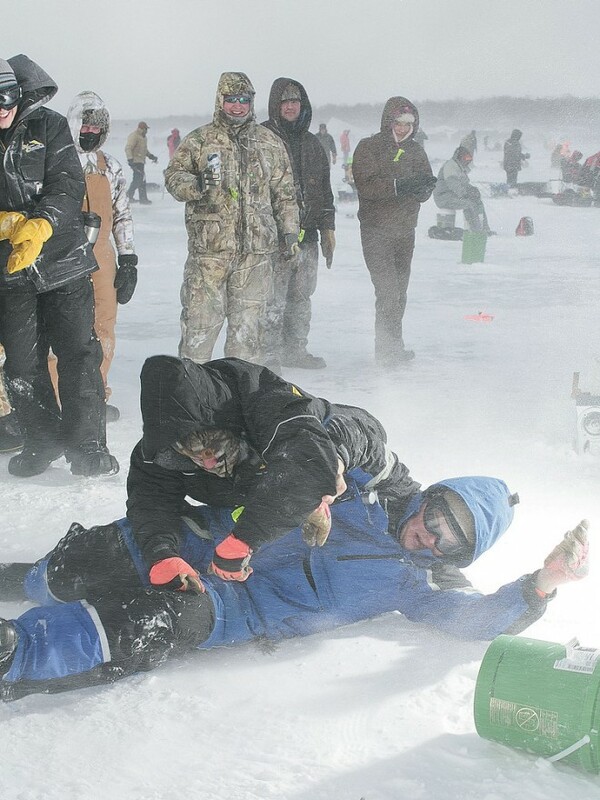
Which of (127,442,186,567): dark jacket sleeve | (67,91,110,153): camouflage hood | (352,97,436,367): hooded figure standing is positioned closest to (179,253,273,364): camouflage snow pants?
(67,91,110,153): camouflage hood

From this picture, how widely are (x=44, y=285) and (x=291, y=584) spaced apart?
1.63 metres

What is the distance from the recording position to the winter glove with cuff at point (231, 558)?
2135 mm

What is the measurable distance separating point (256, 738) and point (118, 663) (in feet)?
1.23

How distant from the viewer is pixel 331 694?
215 centimetres

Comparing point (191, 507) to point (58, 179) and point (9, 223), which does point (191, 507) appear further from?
point (58, 179)

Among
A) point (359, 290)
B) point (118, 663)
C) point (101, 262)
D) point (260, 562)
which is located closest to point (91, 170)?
point (101, 262)

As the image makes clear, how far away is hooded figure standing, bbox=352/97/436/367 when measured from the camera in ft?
18.1

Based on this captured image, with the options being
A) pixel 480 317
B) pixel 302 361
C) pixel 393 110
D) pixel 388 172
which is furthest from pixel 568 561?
pixel 480 317

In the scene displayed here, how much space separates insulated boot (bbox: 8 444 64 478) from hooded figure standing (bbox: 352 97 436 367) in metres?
2.44

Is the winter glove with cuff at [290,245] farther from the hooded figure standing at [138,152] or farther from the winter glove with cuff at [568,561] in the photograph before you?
the hooded figure standing at [138,152]

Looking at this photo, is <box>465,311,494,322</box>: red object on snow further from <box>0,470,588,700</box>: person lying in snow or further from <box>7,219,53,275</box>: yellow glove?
<box>0,470,588,700</box>: person lying in snow

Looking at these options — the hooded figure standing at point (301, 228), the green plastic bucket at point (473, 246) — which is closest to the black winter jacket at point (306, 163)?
the hooded figure standing at point (301, 228)

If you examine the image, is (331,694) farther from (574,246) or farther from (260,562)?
(574,246)

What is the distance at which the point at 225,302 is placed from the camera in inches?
179
